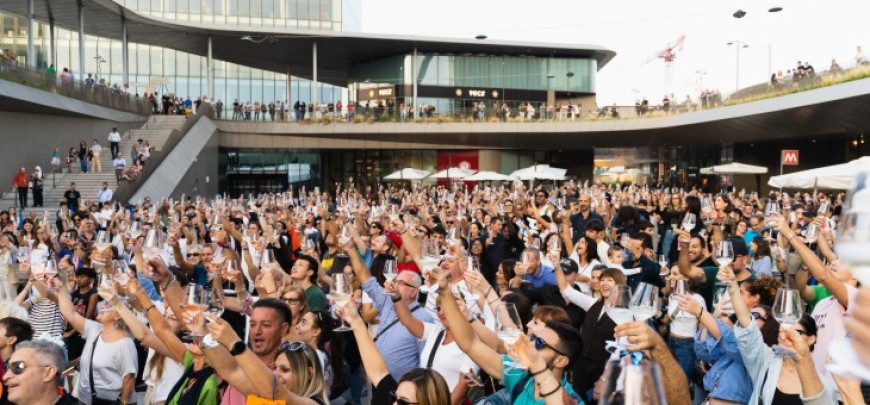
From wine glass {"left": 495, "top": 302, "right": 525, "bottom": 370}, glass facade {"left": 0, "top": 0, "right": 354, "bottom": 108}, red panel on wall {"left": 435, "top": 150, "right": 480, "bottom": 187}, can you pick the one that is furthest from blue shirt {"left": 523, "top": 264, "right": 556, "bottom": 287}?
glass facade {"left": 0, "top": 0, "right": 354, "bottom": 108}

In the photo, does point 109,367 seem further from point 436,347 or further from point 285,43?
point 285,43

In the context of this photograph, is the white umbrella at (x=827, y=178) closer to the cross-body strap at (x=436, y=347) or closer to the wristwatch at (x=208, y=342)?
the cross-body strap at (x=436, y=347)

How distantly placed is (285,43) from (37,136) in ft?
71.4

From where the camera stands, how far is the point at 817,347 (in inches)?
208

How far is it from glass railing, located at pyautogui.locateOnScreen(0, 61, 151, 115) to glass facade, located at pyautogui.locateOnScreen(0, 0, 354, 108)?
27426mm

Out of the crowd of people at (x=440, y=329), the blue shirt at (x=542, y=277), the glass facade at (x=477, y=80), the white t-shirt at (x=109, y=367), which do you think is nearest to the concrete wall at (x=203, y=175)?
the glass facade at (x=477, y=80)

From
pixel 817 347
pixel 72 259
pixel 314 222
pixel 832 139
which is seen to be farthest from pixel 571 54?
pixel 817 347

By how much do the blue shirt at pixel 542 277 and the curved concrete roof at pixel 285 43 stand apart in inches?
1423

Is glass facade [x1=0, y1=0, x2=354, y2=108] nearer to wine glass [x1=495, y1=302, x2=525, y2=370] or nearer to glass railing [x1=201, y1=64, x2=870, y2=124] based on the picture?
glass railing [x1=201, y1=64, x2=870, y2=124]

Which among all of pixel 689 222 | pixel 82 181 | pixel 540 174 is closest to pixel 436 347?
pixel 689 222

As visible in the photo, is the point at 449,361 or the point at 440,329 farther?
the point at 440,329

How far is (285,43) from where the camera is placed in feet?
165

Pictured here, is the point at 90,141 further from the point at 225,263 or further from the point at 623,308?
the point at 623,308

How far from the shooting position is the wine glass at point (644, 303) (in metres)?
4.08
